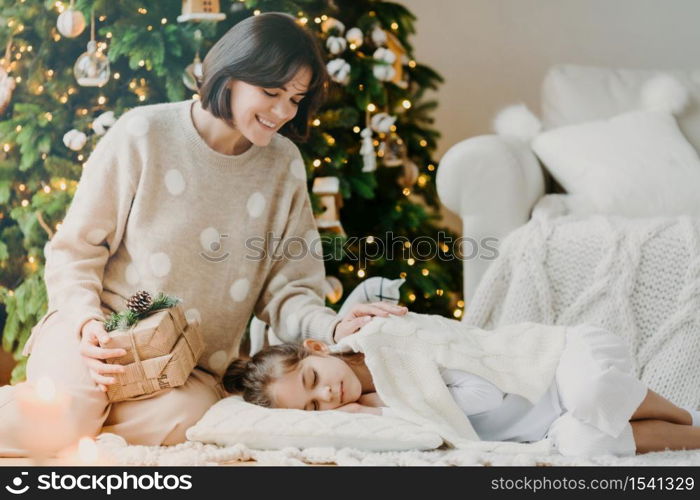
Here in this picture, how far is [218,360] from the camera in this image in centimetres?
160

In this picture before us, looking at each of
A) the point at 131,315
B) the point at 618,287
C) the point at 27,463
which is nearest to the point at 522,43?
the point at 618,287

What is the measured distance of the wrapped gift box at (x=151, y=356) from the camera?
136 cm

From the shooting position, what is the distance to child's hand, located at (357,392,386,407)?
1460 mm

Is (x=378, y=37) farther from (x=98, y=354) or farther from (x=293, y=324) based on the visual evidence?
(x=98, y=354)

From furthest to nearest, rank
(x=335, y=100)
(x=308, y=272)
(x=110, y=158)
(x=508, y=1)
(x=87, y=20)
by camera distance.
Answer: (x=508, y=1)
(x=335, y=100)
(x=87, y=20)
(x=308, y=272)
(x=110, y=158)

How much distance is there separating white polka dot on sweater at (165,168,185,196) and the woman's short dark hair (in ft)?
0.42

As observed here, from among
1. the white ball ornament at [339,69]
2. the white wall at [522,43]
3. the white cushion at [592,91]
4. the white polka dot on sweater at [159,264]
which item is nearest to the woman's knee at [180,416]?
the white polka dot on sweater at [159,264]

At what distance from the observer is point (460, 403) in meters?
1.42

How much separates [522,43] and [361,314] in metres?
1.67

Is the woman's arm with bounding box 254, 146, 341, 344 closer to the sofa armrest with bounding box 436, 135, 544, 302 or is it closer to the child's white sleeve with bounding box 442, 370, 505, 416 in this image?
the child's white sleeve with bounding box 442, 370, 505, 416

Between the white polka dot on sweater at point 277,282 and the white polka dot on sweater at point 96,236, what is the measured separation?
0.33 m

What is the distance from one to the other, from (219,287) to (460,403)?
19.3 inches
